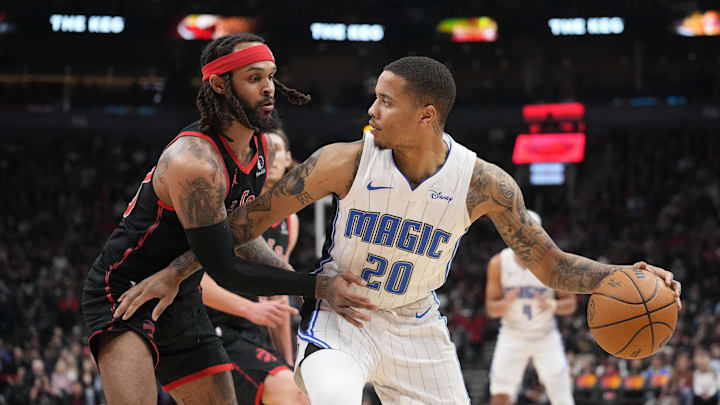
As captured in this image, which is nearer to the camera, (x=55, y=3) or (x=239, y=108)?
(x=239, y=108)

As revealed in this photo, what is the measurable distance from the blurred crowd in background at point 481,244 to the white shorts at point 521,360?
471cm

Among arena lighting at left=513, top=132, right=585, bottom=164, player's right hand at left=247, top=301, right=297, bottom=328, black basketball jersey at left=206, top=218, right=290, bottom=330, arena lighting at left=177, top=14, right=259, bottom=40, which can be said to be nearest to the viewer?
player's right hand at left=247, top=301, right=297, bottom=328

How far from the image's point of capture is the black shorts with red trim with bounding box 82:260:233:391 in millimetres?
3859

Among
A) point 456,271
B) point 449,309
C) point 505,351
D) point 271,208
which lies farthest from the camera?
point 456,271

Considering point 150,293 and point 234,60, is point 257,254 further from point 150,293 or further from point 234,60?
point 234,60

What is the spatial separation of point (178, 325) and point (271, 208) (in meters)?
0.78

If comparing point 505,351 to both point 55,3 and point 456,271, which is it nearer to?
point 456,271

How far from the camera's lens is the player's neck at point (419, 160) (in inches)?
153

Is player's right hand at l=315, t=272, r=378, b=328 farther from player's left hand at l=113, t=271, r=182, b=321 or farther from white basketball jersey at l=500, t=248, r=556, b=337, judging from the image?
white basketball jersey at l=500, t=248, r=556, b=337

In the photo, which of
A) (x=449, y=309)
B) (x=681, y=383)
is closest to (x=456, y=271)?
(x=449, y=309)

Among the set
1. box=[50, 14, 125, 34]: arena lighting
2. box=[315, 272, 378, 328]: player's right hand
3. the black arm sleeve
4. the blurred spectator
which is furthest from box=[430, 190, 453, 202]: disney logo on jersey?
box=[50, 14, 125, 34]: arena lighting

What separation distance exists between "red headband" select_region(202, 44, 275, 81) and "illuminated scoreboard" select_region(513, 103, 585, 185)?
19268 millimetres

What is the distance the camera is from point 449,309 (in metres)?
19.4

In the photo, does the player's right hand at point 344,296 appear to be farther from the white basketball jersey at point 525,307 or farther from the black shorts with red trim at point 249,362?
the white basketball jersey at point 525,307
